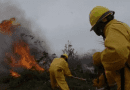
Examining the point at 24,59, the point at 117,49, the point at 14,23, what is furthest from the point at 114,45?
the point at 14,23

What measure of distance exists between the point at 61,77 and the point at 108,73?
374 cm

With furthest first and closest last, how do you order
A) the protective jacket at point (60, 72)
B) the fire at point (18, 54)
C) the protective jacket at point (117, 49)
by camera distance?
the fire at point (18, 54) < the protective jacket at point (60, 72) < the protective jacket at point (117, 49)

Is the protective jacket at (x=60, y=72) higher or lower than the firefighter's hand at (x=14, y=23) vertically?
lower

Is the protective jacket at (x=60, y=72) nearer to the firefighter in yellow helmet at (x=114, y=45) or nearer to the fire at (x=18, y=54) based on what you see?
the firefighter in yellow helmet at (x=114, y=45)

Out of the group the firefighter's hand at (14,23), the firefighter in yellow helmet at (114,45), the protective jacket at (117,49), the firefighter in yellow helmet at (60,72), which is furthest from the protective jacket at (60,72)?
the firefighter's hand at (14,23)

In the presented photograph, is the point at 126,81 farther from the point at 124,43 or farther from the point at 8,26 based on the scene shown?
the point at 8,26

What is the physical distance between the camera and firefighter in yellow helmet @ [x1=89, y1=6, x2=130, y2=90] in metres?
1.20

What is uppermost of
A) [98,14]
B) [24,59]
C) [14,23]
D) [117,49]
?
[14,23]

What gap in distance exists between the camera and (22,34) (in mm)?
12828

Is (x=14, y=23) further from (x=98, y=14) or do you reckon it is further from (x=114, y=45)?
(x=114, y=45)

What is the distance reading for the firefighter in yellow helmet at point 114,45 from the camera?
120cm

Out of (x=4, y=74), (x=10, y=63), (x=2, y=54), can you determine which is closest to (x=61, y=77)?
(x=4, y=74)

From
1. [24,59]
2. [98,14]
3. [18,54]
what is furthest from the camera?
[18,54]

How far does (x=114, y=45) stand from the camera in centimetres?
120
